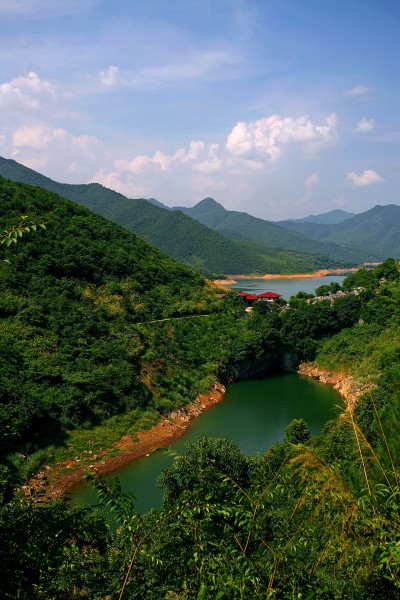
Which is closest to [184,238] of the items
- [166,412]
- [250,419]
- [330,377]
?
[330,377]

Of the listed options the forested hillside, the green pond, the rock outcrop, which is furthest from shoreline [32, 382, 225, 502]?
the rock outcrop

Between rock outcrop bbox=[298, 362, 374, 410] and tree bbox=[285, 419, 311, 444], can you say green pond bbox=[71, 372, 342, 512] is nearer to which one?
rock outcrop bbox=[298, 362, 374, 410]

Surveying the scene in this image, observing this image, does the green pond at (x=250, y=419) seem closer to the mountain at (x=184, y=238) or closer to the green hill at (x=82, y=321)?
the green hill at (x=82, y=321)

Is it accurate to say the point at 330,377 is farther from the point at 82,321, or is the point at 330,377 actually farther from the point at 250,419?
the point at 82,321

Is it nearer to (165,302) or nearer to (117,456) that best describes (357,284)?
(165,302)

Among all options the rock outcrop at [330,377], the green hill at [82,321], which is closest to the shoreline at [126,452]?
the green hill at [82,321]

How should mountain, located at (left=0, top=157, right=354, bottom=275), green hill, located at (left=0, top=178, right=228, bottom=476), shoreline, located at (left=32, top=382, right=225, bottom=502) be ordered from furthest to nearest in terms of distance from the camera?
mountain, located at (left=0, top=157, right=354, bottom=275) → green hill, located at (left=0, top=178, right=228, bottom=476) → shoreline, located at (left=32, top=382, right=225, bottom=502)
